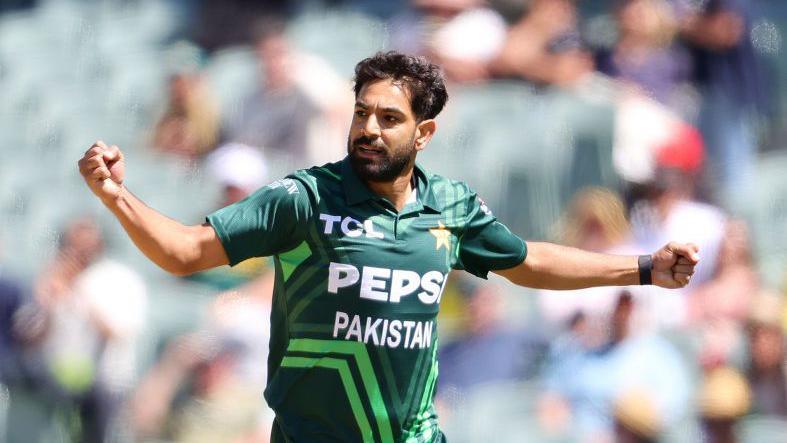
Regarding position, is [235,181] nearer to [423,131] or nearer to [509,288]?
[509,288]

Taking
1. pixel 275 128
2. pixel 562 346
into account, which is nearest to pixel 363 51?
pixel 275 128

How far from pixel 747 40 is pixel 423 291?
181 inches

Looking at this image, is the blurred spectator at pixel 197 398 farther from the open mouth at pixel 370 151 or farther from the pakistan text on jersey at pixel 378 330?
the open mouth at pixel 370 151

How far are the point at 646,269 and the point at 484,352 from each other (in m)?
2.93

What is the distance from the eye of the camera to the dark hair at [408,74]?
378 cm

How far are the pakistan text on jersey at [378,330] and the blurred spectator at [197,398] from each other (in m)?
3.31

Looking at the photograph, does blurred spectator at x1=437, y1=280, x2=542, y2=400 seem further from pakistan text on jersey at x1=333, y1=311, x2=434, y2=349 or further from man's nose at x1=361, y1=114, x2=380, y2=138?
man's nose at x1=361, y1=114, x2=380, y2=138

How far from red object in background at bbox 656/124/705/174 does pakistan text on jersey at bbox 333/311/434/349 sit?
390 centimetres

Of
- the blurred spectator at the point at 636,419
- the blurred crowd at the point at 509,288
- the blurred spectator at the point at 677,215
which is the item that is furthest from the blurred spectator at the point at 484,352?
the blurred spectator at the point at 677,215

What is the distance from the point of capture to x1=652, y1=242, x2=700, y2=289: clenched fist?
400cm

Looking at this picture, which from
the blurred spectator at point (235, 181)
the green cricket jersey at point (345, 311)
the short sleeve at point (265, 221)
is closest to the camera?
the short sleeve at point (265, 221)

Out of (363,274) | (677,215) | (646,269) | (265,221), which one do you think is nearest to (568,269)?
(646,269)

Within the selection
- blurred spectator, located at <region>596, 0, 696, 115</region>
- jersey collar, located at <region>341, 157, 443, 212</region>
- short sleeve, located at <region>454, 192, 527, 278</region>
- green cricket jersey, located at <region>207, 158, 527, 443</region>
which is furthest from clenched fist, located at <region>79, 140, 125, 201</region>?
blurred spectator, located at <region>596, 0, 696, 115</region>

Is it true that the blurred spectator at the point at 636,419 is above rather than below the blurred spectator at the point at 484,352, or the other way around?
below
